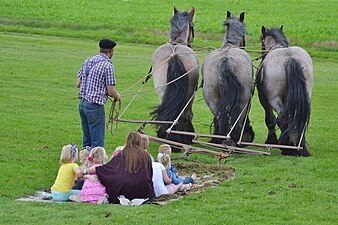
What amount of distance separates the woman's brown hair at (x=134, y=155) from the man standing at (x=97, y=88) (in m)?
1.80

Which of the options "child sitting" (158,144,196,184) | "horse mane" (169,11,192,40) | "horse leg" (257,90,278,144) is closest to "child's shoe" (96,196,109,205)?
"child sitting" (158,144,196,184)

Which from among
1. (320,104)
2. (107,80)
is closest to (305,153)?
(107,80)

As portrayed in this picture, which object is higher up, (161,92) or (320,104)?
(161,92)

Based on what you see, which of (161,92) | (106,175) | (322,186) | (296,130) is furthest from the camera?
(161,92)

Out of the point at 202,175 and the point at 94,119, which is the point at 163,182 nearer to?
the point at 202,175

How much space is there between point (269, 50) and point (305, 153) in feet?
7.58

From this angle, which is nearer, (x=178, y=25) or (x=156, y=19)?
(x=178, y=25)

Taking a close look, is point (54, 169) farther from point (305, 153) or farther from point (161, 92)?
point (305, 153)

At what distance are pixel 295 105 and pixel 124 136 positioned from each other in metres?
3.94

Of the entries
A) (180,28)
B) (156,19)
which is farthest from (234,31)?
(156,19)

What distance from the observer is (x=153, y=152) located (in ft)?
44.9

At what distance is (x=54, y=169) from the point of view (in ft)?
38.2

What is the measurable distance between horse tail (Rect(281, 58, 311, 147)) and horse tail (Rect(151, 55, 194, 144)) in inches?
74.7

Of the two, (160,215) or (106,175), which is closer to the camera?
(160,215)
